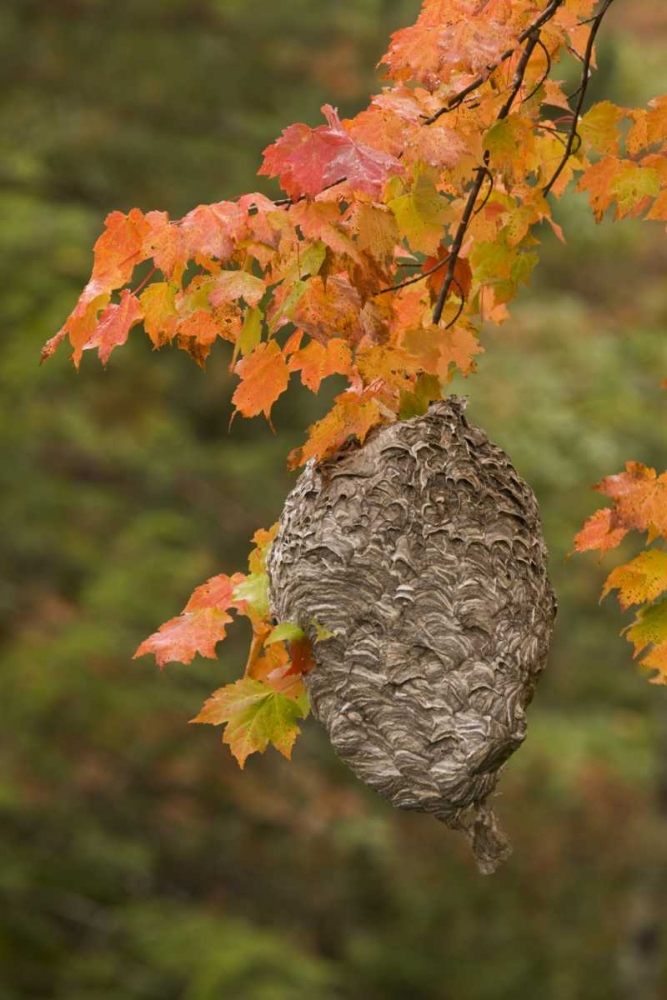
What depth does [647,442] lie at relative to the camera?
971 centimetres

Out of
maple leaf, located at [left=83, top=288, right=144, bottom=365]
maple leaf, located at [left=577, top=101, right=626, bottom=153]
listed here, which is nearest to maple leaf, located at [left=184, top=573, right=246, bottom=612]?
maple leaf, located at [left=83, top=288, right=144, bottom=365]

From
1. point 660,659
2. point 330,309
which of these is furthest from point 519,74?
point 660,659

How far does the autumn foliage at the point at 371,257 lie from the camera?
2332 mm

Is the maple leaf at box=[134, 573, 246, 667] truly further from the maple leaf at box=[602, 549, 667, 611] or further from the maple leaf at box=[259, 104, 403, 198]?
the maple leaf at box=[259, 104, 403, 198]

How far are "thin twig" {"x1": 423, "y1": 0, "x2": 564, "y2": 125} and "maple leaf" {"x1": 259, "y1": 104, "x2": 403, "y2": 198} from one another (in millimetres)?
181

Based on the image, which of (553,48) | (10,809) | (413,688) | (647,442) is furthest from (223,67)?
(413,688)

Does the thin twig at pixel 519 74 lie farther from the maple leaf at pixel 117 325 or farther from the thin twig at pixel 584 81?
the maple leaf at pixel 117 325

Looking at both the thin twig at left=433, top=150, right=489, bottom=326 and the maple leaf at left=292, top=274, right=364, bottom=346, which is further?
the thin twig at left=433, top=150, right=489, bottom=326

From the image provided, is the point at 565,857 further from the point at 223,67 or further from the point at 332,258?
the point at 332,258

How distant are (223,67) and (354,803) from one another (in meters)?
6.05

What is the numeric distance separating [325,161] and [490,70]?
0.40 m

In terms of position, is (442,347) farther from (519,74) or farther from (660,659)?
(660,659)

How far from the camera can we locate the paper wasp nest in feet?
7.89

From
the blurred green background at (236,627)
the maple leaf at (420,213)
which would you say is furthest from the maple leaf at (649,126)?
the blurred green background at (236,627)
